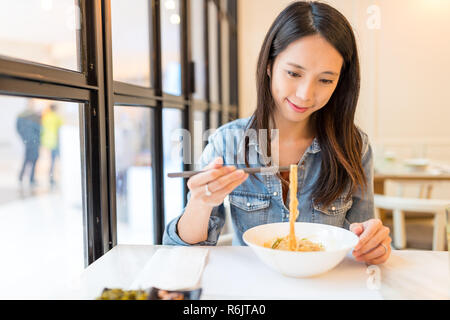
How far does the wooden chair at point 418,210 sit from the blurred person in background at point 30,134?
1416 mm

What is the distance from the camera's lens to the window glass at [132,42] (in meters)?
→ 1.21

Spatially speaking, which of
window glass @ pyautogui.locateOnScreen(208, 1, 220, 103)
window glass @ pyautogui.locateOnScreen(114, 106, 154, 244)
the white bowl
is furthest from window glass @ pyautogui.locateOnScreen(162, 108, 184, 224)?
window glass @ pyautogui.locateOnScreen(208, 1, 220, 103)

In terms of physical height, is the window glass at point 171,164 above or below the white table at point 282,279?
above

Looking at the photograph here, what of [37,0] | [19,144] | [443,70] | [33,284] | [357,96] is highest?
[443,70]

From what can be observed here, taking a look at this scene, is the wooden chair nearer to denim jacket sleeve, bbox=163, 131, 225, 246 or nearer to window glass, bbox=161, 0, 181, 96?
denim jacket sleeve, bbox=163, 131, 225, 246

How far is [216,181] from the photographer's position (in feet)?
2.48

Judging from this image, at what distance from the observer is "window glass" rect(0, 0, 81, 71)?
680 mm

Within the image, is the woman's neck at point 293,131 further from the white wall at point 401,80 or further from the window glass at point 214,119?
the white wall at point 401,80

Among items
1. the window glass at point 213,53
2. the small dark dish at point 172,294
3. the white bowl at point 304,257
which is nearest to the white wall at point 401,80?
the window glass at point 213,53
